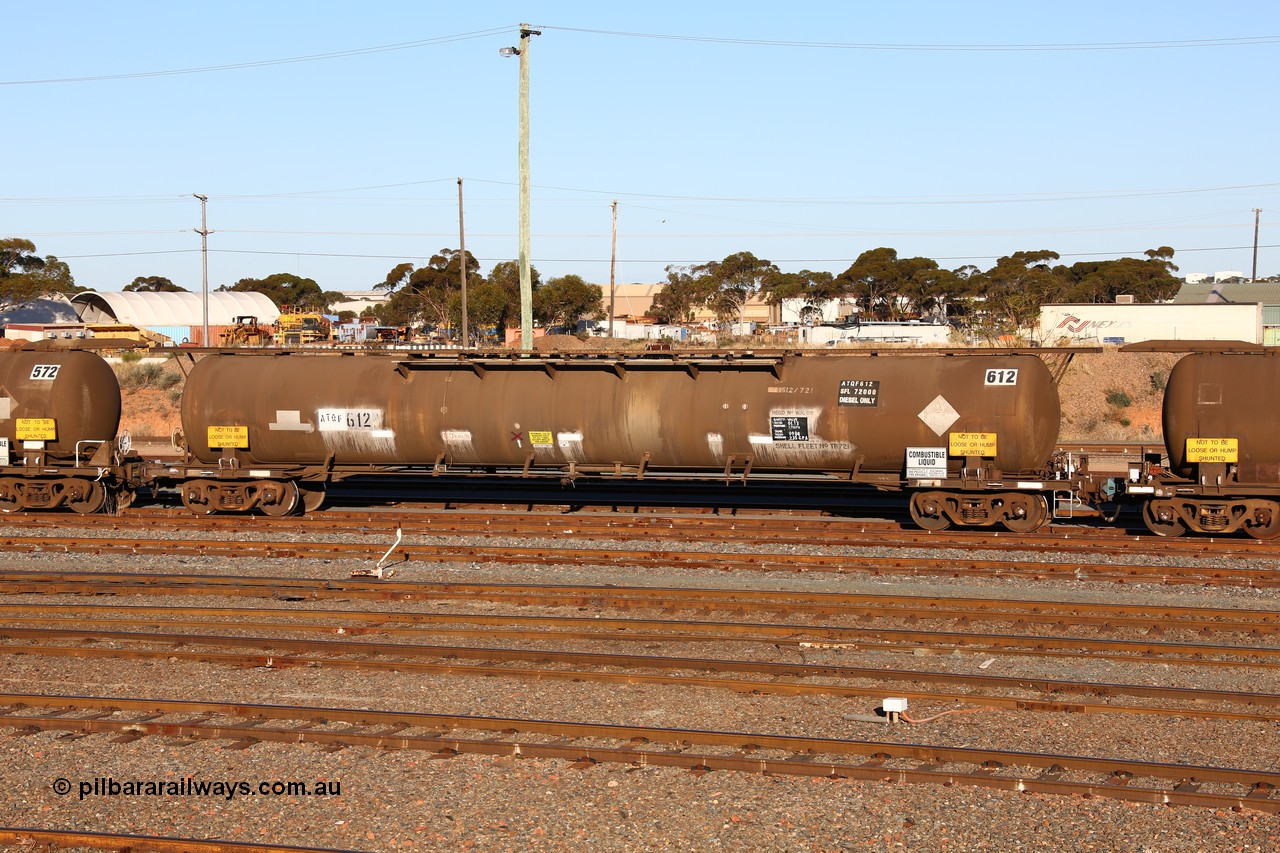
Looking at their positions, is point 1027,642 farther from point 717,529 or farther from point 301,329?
point 301,329

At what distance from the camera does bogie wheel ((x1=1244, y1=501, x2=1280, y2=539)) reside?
56.5 feet

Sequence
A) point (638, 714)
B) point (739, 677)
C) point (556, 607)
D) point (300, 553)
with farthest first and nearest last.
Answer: point (300, 553) < point (556, 607) < point (739, 677) < point (638, 714)

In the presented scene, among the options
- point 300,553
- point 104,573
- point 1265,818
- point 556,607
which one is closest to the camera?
point 1265,818

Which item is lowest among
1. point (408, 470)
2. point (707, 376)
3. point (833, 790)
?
point (833, 790)

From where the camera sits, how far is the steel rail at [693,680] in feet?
31.9

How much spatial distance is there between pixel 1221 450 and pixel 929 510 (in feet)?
15.4

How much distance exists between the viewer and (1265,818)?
25.1ft

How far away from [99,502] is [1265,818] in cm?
2009

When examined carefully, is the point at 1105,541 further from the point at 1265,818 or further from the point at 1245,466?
the point at 1265,818

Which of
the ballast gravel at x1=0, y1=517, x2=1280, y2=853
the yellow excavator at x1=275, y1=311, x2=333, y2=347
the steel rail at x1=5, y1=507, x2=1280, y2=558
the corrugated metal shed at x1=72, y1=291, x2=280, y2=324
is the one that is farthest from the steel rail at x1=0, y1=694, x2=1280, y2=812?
the corrugated metal shed at x1=72, y1=291, x2=280, y2=324

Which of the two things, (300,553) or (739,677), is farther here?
(300,553)

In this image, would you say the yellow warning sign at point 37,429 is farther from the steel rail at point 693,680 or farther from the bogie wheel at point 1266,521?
the bogie wheel at point 1266,521

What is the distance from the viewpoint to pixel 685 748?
353 inches

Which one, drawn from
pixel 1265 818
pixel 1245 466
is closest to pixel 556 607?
pixel 1265 818
